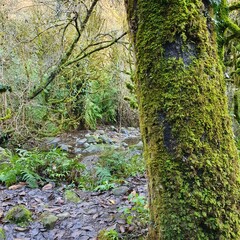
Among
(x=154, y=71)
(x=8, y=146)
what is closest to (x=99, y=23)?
(x=8, y=146)

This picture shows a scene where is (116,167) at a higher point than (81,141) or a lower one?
lower

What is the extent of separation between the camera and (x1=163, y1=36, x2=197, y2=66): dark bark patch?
1410mm

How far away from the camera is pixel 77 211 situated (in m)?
3.14

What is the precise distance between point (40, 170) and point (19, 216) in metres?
1.79

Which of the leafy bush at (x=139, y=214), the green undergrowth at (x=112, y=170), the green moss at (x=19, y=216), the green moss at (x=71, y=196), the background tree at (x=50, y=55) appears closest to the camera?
the leafy bush at (x=139, y=214)

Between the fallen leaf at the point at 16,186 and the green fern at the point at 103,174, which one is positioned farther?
the green fern at the point at 103,174

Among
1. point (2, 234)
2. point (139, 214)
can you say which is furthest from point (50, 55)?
point (139, 214)

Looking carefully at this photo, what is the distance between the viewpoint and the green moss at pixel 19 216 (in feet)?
9.36

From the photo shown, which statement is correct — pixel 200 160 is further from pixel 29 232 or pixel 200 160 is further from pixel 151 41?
pixel 29 232

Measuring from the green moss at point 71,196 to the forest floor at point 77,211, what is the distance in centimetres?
1

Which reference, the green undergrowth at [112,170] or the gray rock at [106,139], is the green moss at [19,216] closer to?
the green undergrowth at [112,170]

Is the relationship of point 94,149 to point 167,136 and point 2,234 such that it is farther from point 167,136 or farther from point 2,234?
point 167,136

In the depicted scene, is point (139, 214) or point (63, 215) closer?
point (139, 214)

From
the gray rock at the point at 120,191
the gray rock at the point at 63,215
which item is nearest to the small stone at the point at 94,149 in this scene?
the gray rock at the point at 120,191
